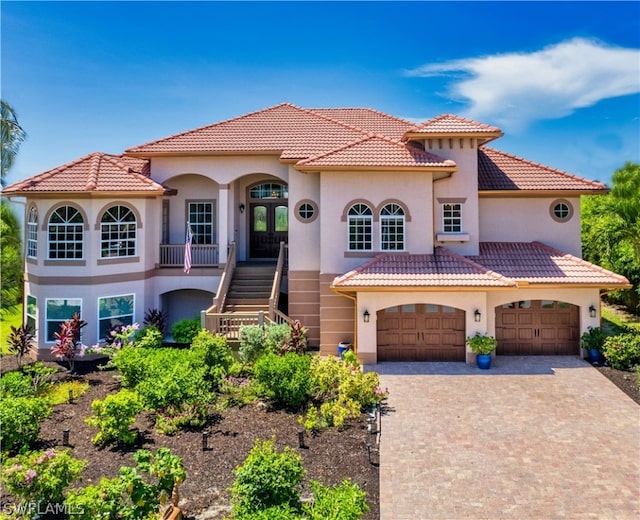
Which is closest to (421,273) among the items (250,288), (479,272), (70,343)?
(479,272)

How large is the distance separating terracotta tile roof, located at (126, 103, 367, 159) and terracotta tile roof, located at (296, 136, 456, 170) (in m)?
1.54

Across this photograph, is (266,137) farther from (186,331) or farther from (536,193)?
(536,193)

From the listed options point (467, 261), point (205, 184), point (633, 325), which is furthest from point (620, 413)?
point (205, 184)

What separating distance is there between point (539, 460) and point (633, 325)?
15.9m

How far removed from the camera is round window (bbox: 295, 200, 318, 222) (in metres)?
18.5

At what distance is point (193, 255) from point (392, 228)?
29.7 ft

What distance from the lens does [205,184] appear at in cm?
2112

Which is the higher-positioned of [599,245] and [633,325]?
[599,245]

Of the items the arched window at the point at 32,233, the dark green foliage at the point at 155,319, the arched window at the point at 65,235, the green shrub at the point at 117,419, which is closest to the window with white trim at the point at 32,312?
the arched window at the point at 32,233

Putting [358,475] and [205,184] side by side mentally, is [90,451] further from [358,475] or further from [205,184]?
[205,184]

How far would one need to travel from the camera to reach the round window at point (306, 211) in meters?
18.5

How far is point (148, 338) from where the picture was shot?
1653 centimetres

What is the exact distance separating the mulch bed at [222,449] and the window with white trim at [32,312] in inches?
265

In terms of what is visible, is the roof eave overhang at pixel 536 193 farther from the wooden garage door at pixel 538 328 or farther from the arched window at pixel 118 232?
the arched window at pixel 118 232
